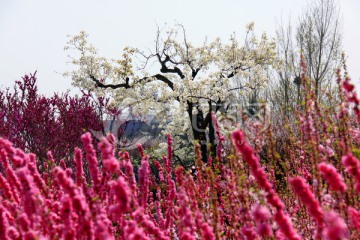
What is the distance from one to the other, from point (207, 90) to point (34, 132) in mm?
7833

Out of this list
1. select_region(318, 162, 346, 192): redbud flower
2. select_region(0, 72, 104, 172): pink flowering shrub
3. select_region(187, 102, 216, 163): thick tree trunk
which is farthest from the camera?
select_region(187, 102, 216, 163): thick tree trunk

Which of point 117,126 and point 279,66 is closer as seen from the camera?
point 117,126

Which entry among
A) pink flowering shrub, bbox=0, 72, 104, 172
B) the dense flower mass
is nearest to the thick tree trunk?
the dense flower mass

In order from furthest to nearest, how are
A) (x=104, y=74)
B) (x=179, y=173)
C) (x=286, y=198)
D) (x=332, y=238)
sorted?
(x=104, y=74) → (x=286, y=198) → (x=179, y=173) → (x=332, y=238)

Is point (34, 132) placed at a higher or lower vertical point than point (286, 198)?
higher

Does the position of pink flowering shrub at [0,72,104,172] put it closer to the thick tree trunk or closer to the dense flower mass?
the dense flower mass

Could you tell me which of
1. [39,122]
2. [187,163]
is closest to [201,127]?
[187,163]

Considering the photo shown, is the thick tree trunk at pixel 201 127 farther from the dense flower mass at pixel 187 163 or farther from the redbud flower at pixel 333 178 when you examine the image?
the redbud flower at pixel 333 178

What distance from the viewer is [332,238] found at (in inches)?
45.8

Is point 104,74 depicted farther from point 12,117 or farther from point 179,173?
point 179,173

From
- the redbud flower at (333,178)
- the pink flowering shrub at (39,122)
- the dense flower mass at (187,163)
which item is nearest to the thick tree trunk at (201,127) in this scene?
the dense flower mass at (187,163)

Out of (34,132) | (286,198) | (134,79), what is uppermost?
(134,79)

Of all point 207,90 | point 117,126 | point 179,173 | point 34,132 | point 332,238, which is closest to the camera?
point 332,238

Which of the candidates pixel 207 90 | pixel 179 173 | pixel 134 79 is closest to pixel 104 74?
pixel 134 79
